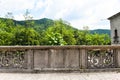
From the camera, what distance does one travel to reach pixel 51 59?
11328 mm

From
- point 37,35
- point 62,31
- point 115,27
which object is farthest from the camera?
point 62,31

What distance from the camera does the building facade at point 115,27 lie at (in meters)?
32.9

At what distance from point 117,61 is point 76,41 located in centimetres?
3693

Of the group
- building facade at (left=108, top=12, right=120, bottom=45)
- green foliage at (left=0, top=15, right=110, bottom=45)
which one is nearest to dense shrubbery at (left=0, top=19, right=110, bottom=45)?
green foliage at (left=0, top=15, right=110, bottom=45)

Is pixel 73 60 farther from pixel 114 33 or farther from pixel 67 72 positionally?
pixel 114 33

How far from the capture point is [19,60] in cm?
1127

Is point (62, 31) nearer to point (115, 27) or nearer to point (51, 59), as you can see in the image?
point (115, 27)

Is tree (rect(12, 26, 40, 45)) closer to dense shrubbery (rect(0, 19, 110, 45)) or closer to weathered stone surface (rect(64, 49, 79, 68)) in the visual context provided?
dense shrubbery (rect(0, 19, 110, 45))

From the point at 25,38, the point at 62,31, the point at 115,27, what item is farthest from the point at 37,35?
the point at 115,27

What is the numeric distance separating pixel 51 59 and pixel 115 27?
23775 millimetres

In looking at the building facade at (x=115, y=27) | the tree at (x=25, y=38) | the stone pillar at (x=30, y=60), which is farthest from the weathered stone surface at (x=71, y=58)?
the tree at (x=25, y=38)

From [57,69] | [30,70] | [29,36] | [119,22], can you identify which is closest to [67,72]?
[57,69]

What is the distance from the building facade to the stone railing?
848 inches

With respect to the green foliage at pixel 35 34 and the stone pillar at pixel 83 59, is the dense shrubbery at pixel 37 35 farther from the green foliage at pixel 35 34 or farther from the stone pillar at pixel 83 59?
the stone pillar at pixel 83 59
